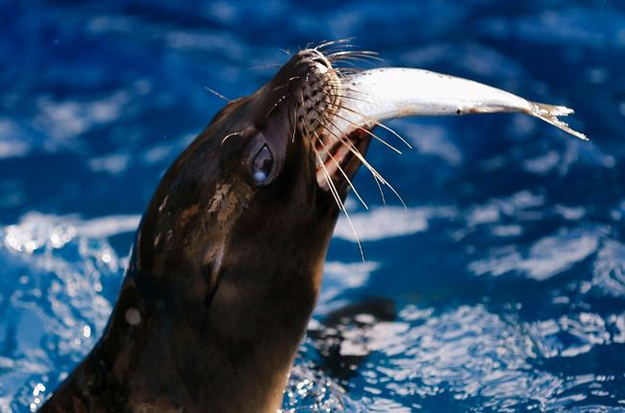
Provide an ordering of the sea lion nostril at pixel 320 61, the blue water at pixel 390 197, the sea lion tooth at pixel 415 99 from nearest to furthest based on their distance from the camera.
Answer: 1. the sea lion tooth at pixel 415 99
2. the sea lion nostril at pixel 320 61
3. the blue water at pixel 390 197

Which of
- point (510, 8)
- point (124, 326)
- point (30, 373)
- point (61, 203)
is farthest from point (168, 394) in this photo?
point (510, 8)

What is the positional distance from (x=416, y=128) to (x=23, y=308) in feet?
10.6

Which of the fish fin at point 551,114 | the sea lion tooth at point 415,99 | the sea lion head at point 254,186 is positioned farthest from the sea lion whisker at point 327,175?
the fish fin at point 551,114

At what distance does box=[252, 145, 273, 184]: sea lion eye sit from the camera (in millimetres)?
3193

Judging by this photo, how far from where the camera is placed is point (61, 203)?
6824mm

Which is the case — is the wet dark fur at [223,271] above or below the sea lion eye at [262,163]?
below

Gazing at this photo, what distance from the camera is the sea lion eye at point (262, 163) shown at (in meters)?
3.19

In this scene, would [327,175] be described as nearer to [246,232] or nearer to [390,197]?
[246,232]

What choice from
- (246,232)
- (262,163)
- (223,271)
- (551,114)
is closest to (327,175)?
(262,163)

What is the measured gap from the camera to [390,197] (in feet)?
22.1

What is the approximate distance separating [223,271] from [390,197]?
11.8 feet

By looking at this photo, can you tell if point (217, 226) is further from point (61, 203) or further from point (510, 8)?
point (510, 8)

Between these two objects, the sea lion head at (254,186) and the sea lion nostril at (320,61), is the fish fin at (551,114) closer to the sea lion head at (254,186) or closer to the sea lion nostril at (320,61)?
the sea lion head at (254,186)

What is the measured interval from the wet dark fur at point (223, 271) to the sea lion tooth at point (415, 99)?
0.53 ft
